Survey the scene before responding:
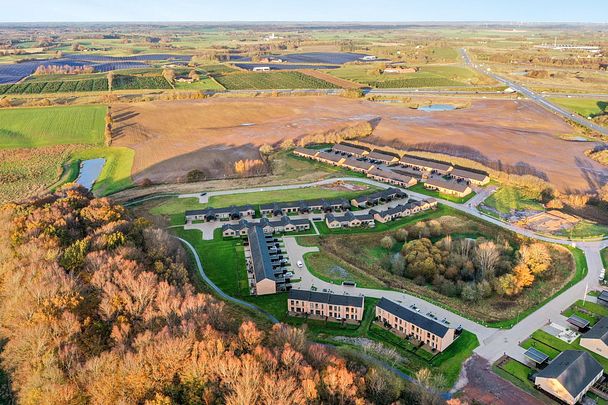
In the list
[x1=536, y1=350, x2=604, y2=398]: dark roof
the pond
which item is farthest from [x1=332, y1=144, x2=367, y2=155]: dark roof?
[x1=536, y1=350, x2=604, y2=398]: dark roof

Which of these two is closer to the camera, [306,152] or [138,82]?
[306,152]

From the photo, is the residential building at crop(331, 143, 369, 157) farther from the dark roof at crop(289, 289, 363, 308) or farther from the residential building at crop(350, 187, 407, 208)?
the dark roof at crop(289, 289, 363, 308)

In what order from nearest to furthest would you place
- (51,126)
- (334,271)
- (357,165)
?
(334,271) → (357,165) → (51,126)

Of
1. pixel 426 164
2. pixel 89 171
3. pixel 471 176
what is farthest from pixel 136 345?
pixel 89 171

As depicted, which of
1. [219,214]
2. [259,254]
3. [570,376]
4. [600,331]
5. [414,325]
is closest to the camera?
[570,376]

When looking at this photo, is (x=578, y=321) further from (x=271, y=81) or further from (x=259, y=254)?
(x=271, y=81)

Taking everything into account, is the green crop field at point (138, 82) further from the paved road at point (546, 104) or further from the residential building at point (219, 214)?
the paved road at point (546, 104)

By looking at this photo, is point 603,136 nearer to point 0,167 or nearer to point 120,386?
point 120,386

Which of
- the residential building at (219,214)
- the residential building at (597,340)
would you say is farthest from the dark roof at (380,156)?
the residential building at (597,340)
